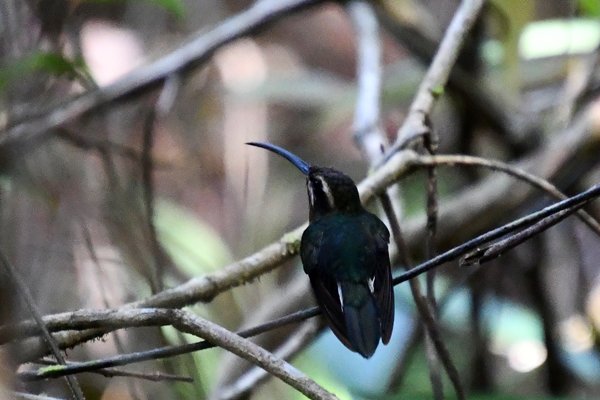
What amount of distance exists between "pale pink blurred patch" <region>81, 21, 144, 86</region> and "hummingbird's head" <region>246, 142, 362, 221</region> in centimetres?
319

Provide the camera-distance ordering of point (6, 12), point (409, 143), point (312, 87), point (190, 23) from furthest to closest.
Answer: point (190, 23) < point (312, 87) < point (409, 143) < point (6, 12)

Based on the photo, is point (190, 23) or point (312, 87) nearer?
point (312, 87)

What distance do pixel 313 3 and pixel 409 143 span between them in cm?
134

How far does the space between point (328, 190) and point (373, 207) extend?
36.2 inches

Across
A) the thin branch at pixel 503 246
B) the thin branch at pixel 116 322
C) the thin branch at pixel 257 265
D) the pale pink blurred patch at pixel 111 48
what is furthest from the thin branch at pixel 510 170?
the pale pink blurred patch at pixel 111 48

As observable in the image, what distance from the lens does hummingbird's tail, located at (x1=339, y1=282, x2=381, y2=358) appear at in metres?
1.50

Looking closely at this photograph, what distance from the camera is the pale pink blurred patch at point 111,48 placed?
198 inches

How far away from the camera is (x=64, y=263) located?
9.98ft

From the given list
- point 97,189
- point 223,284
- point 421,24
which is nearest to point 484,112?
point 421,24

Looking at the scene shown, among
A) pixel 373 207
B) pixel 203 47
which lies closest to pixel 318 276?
pixel 373 207

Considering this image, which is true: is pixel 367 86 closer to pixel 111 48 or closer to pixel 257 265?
pixel 257 265

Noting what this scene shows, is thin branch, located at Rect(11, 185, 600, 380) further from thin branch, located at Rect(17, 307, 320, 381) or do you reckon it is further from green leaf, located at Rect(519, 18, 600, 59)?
green leaf, located at Rect(519, 18, 600, 59)

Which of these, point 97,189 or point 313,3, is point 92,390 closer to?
point 97,189

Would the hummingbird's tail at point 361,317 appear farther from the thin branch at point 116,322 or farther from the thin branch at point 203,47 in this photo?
the thin branch at point 203,47
